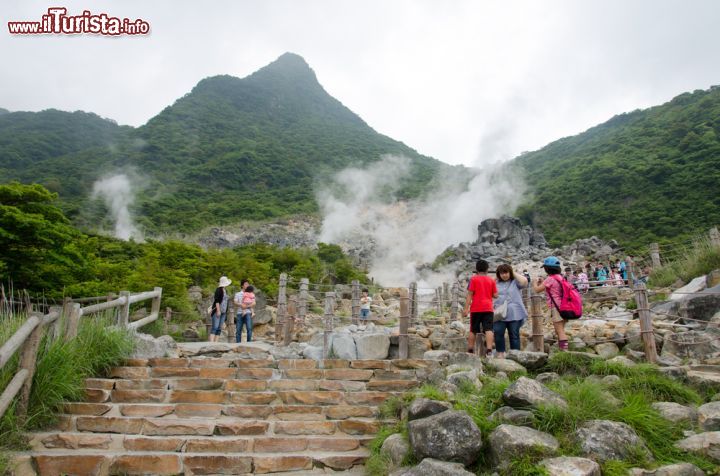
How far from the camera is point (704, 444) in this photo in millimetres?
3207

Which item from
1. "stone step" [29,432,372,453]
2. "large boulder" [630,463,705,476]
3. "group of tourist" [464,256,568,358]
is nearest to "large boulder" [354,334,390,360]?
"group of tourist" [464,256,568,358]

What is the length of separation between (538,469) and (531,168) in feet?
212

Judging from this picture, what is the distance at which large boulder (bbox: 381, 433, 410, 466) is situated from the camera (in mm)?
3652

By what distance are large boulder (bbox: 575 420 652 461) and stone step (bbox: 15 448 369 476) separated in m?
1.83

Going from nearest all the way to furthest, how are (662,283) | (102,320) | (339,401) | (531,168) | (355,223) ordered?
1. (339,401)
2. (102,320)
3. (662,283)
4. (355,223)
5. (531,168)

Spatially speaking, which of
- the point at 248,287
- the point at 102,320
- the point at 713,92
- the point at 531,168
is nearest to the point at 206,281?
the point at 248,287

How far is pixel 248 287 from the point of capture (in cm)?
1020

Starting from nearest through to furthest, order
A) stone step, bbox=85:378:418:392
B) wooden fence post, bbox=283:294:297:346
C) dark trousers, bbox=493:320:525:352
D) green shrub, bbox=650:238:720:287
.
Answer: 1. stone step, bbox=85:378:418:392
2. dark trousers, bbox=493:320:525:352
3. wooden fence post, bbox=283:294:297:346
4. green shrub, bbox=650:238:720:287

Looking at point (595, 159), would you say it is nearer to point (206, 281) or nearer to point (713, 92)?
point (713, 92)

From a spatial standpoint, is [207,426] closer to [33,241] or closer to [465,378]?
[465,378]

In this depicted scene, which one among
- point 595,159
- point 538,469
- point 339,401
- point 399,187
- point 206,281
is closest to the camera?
point 538,469

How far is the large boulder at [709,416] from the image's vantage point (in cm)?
346

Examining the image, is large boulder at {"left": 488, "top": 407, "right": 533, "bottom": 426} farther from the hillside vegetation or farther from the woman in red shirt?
the hillside vegetation

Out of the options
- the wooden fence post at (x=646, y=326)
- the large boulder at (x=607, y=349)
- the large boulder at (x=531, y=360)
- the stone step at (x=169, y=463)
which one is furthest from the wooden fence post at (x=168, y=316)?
the wooden fence post at (x=646, y=326)
